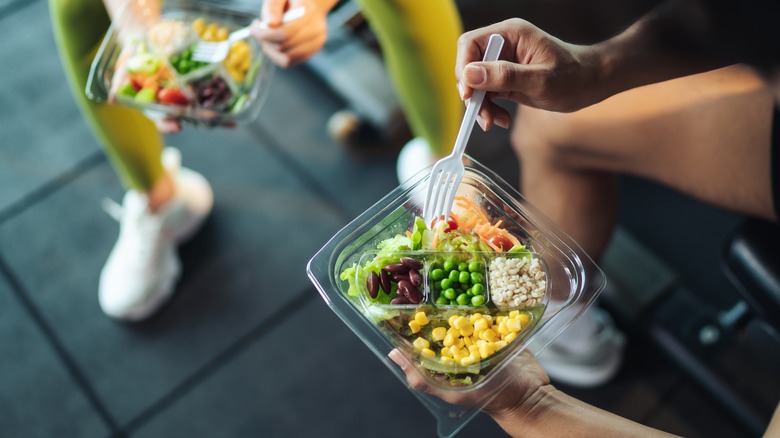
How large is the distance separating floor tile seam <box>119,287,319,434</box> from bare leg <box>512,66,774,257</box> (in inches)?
24.3

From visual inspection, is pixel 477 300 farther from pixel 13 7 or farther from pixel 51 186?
pixel 13 7

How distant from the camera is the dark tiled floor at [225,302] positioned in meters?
1.35

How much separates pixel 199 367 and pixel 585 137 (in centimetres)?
94

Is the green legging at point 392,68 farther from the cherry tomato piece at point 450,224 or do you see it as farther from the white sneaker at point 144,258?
the cherry tomato piece at point 450,224

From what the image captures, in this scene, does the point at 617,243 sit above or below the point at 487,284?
below

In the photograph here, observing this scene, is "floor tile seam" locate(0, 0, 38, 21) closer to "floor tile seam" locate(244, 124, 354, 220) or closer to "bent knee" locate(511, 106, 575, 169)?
"floor tile seam" locate(244, 124, 354, 220)

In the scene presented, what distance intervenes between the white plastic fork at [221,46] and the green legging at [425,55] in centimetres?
16

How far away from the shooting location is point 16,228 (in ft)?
5.09

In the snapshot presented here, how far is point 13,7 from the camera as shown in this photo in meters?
1.83

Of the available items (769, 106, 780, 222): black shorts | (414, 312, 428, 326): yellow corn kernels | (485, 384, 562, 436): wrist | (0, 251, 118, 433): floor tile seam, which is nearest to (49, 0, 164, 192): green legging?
(0, 251, 118, 433): floor tile seam

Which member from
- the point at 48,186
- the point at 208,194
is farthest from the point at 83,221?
the point at 208,194

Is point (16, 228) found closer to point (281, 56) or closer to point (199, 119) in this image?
point (199, 119)

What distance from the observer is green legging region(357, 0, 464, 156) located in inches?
42.2

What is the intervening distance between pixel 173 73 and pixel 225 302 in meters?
0.64
